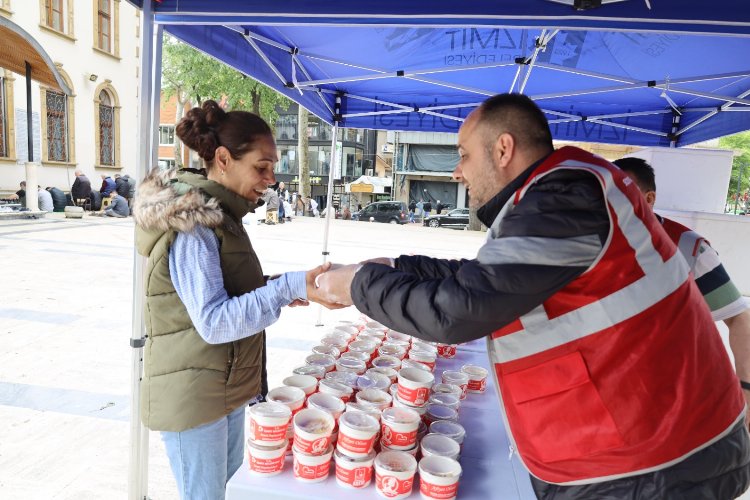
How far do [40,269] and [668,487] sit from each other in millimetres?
9197

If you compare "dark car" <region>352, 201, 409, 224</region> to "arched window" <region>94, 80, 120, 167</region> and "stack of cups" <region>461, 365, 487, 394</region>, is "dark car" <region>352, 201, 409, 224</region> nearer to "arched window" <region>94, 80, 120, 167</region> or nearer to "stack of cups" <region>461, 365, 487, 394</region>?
"arched window" <region>94, 80, 120, 167</region>

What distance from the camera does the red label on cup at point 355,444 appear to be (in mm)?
1401

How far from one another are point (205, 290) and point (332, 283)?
1.55 feet

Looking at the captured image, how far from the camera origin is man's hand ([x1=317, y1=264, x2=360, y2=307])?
1397 millimetres

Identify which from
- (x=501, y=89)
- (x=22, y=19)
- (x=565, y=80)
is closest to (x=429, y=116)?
(x=501, y=89)

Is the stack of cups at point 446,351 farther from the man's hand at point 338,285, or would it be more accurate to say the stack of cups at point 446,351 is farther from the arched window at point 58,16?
the arched window at point 58,16

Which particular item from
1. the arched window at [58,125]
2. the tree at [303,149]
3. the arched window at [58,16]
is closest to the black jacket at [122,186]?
the arched window at [58,125]

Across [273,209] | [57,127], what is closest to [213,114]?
[273,209]

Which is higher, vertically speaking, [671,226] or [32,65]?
[32,65]

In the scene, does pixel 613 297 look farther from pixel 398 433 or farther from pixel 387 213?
pixel 387 213

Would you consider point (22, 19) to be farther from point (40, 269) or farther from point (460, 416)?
point (460, 416)

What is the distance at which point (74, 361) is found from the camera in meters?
4.42

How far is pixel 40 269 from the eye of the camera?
7.82 m

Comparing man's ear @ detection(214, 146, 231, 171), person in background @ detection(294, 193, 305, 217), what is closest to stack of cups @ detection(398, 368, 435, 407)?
man's ear @ detection(214, 146, 231, 171)
